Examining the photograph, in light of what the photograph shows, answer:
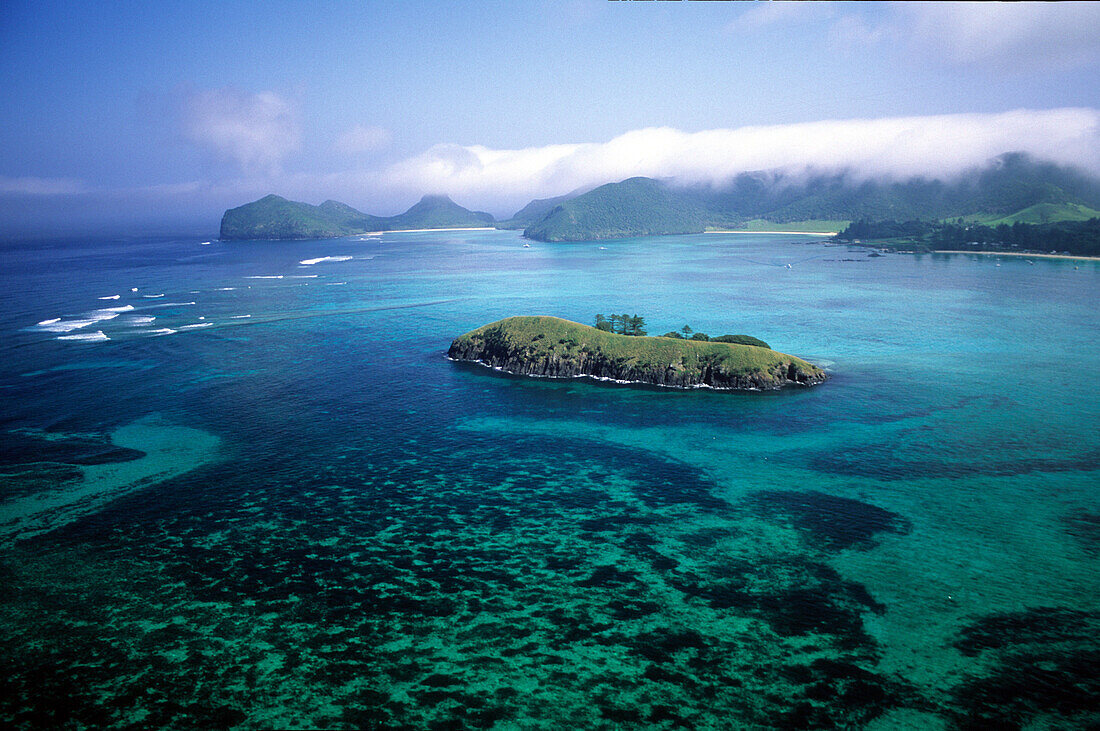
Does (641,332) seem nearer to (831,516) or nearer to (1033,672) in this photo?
(831,516)

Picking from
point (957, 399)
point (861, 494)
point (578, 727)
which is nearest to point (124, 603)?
point (578, 727)

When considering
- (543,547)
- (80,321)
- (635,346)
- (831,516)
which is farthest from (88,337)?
(831,516)

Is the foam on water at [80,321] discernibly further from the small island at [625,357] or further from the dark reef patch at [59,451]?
the small island at [625,357]

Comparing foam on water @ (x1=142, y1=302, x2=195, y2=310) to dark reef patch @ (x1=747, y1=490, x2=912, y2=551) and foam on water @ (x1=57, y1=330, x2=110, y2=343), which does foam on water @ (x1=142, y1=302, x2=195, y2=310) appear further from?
dark reef patch @ (x1=747, y1=490, x2=912, y2=551)

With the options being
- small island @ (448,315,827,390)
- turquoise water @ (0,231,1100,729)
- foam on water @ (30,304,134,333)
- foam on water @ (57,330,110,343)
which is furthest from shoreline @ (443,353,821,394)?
foam on water @ (30,304,134,333)

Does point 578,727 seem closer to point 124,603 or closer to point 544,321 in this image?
point 124,603

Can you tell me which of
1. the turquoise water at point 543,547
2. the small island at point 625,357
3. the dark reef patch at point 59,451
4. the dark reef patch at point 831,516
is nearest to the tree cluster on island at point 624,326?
the small island at point 625,357
